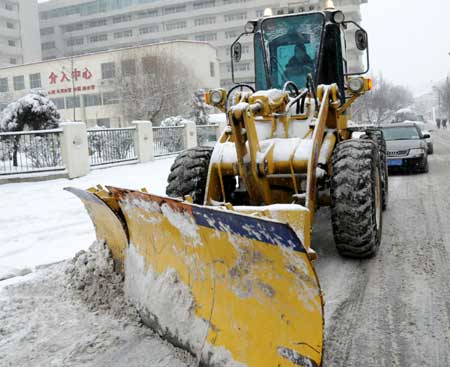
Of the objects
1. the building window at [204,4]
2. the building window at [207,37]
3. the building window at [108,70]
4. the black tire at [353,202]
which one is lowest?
the black tire at [353,202]

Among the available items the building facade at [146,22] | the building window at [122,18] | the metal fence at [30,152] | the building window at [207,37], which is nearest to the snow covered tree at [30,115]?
the metal fence at [30,152]

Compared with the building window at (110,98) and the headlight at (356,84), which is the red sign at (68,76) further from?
the headlight at (356,84)

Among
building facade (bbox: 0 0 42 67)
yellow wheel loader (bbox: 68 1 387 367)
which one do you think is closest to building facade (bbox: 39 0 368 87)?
building facade (bbox: 0 0 42 67)

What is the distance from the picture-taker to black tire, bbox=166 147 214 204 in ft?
18.5

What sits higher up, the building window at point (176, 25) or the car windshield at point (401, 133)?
the building window at point (176, 25)

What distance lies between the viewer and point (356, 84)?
595 cm

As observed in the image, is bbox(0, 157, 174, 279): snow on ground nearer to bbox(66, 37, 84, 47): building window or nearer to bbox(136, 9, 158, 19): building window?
bbox(136, 9, 158, 19): building window

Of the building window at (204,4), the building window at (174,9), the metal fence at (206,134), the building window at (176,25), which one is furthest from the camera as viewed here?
the building window at (174,9)

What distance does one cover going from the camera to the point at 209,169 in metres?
5.36

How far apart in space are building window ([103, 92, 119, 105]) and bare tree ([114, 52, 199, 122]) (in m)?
2.55

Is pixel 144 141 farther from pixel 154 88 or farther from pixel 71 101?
pixel 71 101

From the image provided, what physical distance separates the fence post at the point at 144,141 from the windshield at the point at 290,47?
36.4 feet

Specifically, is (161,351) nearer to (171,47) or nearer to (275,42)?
(275,42)

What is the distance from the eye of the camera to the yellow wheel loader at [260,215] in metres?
2.74
